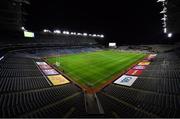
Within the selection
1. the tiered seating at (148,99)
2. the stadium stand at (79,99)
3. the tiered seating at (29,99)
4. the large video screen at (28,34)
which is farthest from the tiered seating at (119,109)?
the large video screen at (28,34)

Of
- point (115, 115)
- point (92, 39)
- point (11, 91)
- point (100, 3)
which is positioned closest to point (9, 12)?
point (11, 91)

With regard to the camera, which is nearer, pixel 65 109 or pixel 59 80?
pixel 65 109

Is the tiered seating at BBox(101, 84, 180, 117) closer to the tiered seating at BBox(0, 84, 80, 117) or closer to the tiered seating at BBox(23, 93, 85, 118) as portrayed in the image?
the tiered seating at BBox(23, 93, 85, 118)

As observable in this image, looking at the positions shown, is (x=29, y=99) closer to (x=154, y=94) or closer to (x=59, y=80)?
(x=59, y=80)

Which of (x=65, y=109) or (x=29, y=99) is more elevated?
(x=29, y=99)

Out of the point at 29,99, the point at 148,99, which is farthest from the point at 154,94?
the point at 29,99

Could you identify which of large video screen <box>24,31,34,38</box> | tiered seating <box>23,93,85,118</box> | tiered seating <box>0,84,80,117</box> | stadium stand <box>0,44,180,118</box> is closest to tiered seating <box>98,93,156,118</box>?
stadium stand <box>0,44,180,118</box>

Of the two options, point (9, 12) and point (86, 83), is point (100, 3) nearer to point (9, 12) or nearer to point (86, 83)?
point (9, 12)

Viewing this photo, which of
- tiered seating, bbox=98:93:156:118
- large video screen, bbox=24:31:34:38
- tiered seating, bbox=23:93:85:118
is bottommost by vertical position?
tiered seating, bbox=98:93:156:118

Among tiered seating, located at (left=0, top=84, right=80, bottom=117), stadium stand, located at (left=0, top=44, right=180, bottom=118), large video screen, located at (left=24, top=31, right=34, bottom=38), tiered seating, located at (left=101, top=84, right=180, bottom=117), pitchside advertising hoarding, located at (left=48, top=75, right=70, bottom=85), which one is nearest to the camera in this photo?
tiered seating, located at (left=0, top=84, right=80, bottom=117)

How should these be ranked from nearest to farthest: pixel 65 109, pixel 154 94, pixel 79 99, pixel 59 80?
pixel 65 109
pixel 79 99
pixel 154 94
pixel 59 80

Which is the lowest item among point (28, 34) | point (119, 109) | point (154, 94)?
point (119, 109)

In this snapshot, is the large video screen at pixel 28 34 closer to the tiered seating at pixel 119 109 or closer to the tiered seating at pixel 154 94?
the tiered seating at pixel 154 94
